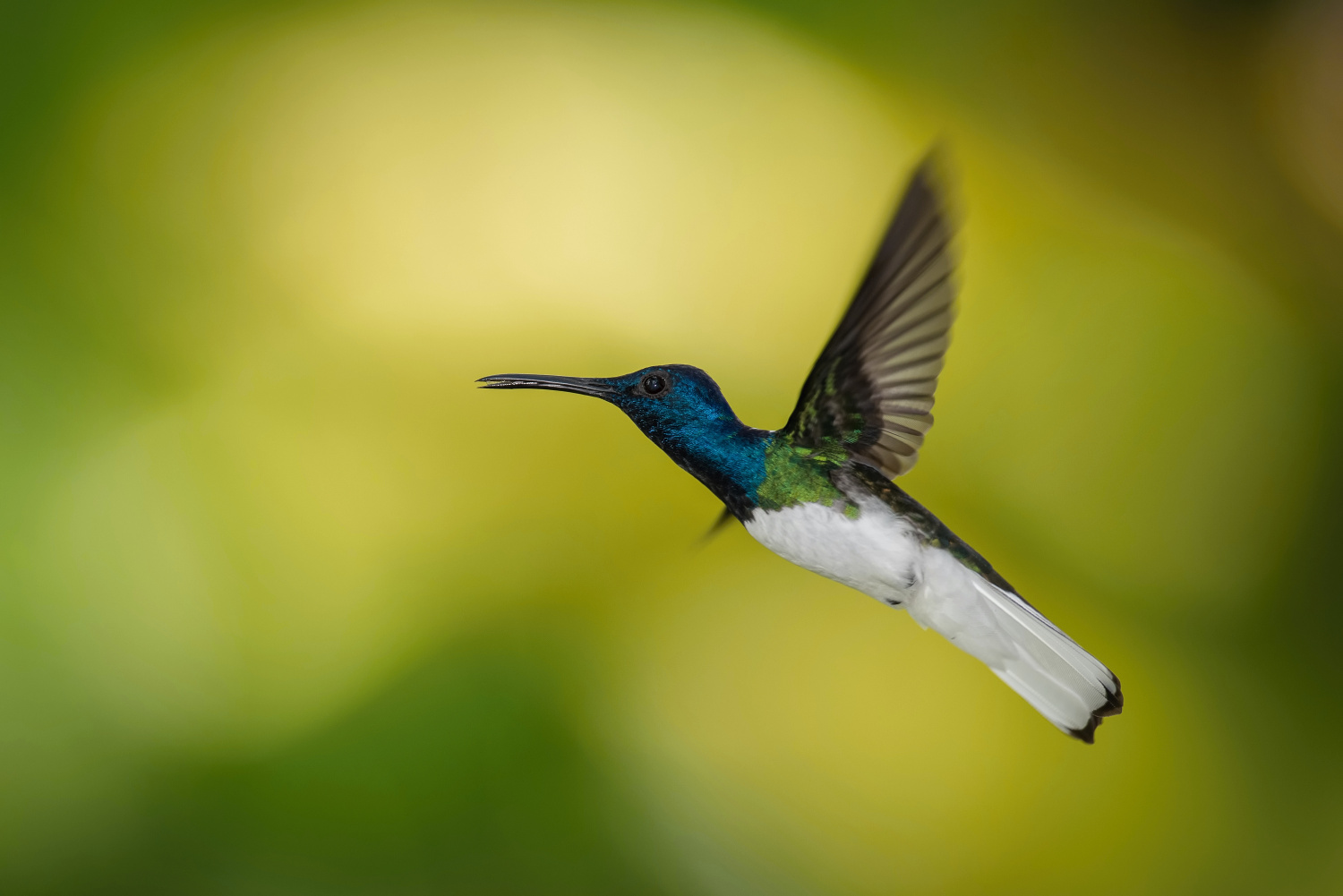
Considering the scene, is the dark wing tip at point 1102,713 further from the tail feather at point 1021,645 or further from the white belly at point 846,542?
the white belly at point 846,542

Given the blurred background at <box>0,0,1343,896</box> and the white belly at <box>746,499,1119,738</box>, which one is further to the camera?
the blurred background at <box>0,0,1343,896</box>

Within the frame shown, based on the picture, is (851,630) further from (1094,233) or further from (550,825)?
(1094,233)

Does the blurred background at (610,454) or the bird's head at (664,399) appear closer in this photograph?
the bird's head at (664,399)

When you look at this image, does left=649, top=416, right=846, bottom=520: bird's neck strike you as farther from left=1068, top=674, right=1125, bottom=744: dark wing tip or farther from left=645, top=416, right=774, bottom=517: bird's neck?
left=1068, top=674, right=1125, bottom=744: dark wing tip

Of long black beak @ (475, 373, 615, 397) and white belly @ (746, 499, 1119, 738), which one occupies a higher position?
long black beak @ (475, 373, 615, 397)

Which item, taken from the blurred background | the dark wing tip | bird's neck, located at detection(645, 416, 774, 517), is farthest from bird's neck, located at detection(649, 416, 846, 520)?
the blurred background

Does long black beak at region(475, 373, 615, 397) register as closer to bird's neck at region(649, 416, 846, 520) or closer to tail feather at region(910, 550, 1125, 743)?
bird's neck at region(649, 416, 846, 520)

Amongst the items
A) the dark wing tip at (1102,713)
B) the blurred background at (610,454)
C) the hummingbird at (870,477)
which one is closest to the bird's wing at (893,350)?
the hummingbird at (870,477)
